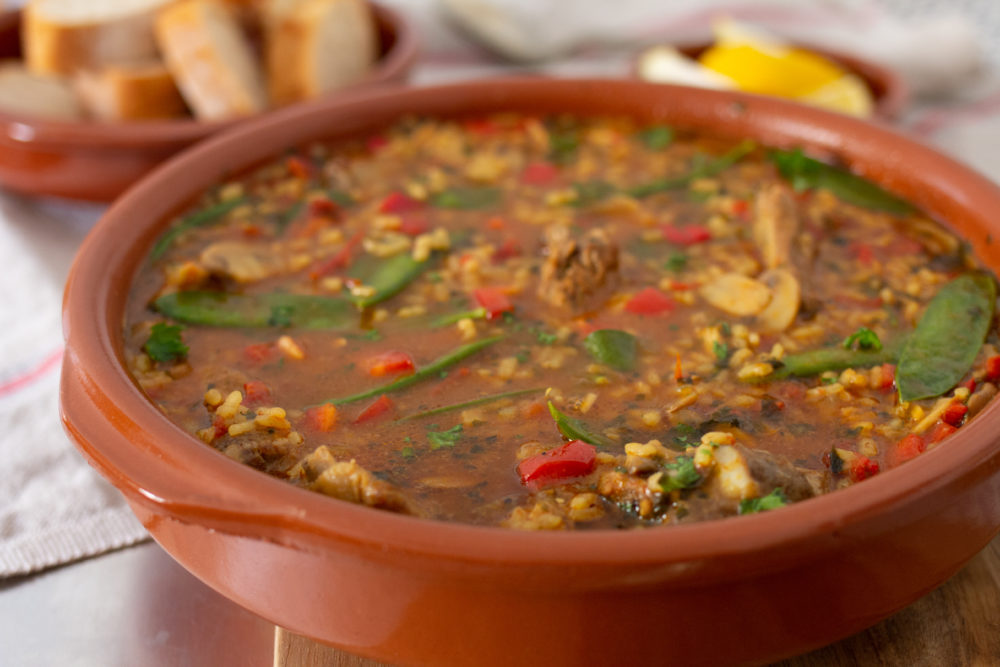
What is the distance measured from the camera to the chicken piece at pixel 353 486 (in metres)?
2.00

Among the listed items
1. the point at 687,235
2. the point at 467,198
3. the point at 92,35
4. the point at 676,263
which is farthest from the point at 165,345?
the point at 92,35

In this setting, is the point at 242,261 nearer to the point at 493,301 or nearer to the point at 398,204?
the point at 398,204

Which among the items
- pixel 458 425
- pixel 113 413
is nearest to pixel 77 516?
pixel 113 413

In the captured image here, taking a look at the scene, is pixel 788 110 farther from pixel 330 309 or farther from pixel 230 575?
pixel 230 575

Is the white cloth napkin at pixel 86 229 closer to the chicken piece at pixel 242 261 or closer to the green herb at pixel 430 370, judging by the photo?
the chicken piece at pixel 242 261

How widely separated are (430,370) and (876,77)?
3.32 m

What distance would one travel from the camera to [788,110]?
3.71 meters

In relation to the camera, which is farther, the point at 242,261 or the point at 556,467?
the point at 242,261

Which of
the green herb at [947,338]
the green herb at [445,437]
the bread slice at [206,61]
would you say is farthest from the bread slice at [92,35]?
the green herb at [947,338]

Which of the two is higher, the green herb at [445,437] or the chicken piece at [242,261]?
the green herb at [445,437]

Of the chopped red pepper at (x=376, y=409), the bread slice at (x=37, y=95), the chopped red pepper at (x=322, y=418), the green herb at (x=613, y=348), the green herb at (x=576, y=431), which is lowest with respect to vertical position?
the bread slice at (x=37, y=95)

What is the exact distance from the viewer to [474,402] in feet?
8.17

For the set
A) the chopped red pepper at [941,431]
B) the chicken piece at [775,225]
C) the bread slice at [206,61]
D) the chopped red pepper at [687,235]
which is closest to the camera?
the chopped red pepper at [941,431]

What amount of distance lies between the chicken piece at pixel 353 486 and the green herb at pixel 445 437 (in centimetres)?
28
